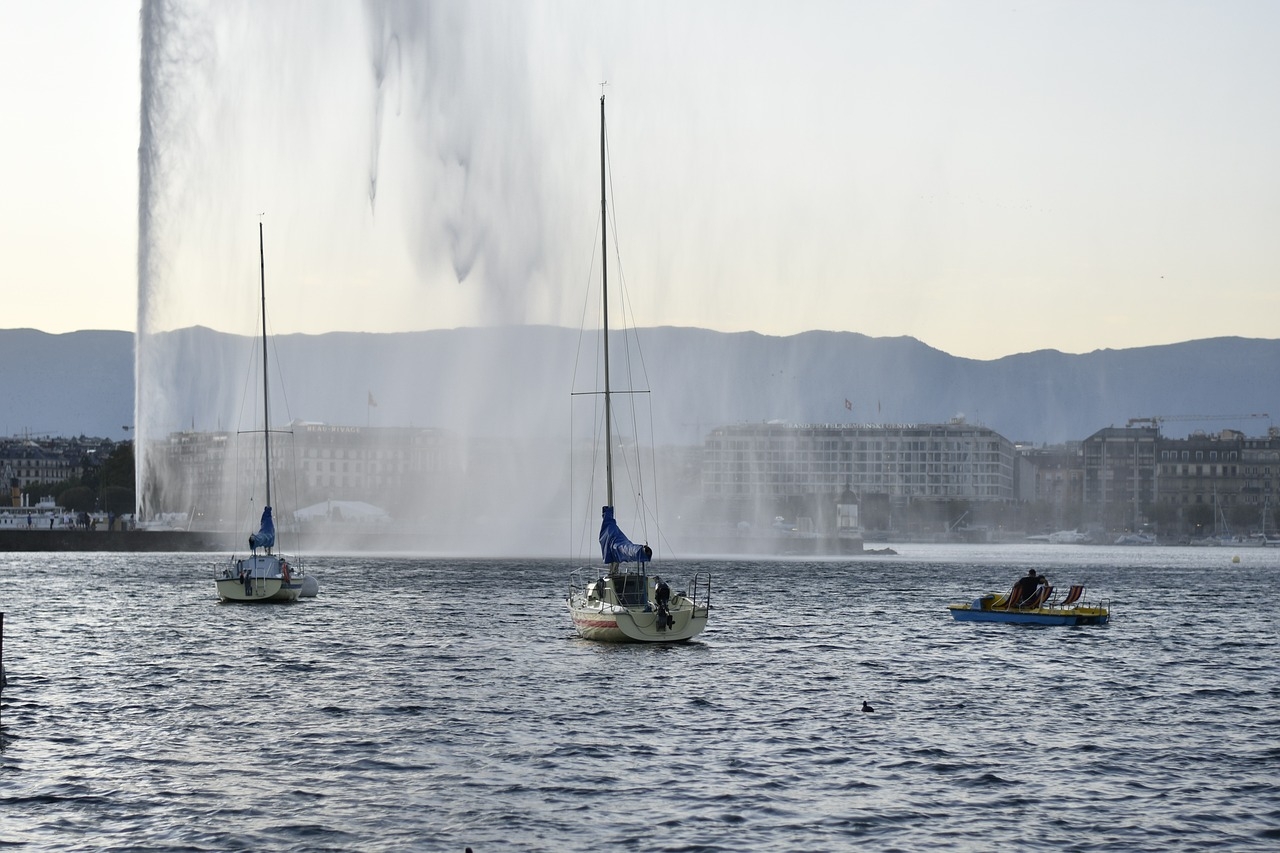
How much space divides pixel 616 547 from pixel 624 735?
1420cm

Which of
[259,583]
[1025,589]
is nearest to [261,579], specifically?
[259,583]

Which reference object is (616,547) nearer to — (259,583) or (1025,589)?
(1025,589)

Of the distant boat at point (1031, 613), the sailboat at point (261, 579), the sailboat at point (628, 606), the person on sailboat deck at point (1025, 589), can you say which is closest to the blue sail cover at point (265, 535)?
the sailboat at point (261, 579)

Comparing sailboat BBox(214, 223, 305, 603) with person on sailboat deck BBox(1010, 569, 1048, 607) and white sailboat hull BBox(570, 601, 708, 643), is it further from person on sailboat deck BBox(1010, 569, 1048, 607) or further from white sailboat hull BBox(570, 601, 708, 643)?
person on sailboat deck BBox(1010, 569, 1048, 607)

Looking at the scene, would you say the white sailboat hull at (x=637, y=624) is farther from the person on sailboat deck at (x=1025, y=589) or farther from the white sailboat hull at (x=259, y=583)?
the white sailboat hull at (x=259, y=583)

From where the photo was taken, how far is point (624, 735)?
96.7ft

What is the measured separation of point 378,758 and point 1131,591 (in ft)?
234

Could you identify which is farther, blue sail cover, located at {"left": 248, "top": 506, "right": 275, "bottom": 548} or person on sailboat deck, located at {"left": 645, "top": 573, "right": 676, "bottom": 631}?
blue sail cover, located at {"left": 248, "top": 506, "right": 275, "bottom": 548}

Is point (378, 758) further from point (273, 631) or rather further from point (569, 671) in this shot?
point (273, 631)

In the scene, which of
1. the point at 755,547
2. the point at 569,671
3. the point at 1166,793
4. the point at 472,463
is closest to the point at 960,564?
the point at 755,547

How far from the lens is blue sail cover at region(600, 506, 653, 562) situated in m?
42.7

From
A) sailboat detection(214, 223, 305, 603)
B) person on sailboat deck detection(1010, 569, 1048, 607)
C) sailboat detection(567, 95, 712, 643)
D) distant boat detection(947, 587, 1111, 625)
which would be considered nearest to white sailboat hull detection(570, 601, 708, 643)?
sailboat detection(567, 95, 712, 643)

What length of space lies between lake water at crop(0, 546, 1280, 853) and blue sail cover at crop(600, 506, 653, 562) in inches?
111

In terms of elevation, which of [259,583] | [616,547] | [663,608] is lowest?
[259,583]
